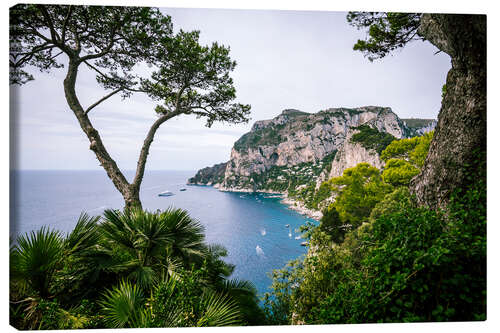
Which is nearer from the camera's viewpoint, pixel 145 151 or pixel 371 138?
pixel 145 151

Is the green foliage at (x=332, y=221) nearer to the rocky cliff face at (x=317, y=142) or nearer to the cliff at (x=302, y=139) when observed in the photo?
the rocky cliff face at (x=317, y=142)

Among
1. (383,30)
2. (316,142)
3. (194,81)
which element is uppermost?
(383,30)

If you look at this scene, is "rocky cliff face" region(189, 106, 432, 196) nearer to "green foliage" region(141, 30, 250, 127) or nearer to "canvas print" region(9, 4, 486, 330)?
"canvas print" region(9, 4, 486, 330)

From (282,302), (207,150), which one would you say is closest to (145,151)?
(207,150)

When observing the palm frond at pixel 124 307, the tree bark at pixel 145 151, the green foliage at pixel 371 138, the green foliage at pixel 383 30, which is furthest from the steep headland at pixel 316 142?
the palm frond at pixel 124 307

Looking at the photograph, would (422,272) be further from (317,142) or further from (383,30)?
(317,142)
